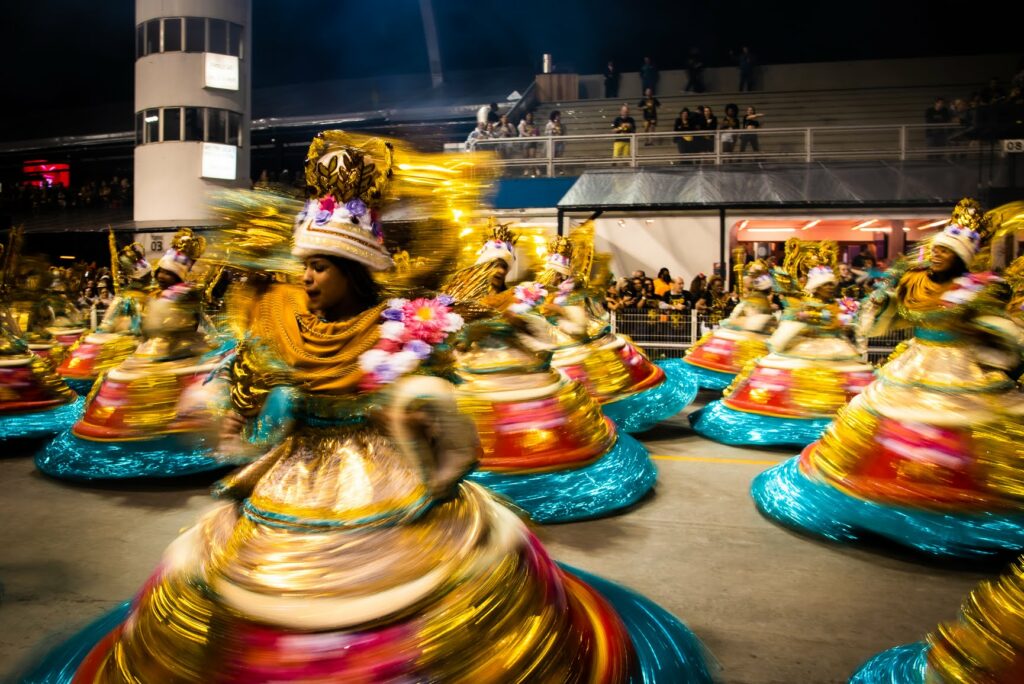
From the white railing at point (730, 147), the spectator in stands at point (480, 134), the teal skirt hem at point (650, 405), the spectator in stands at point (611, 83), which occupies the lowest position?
the teal skirt hem at point (650, 405)

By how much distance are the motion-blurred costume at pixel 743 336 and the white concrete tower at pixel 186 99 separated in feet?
45.5

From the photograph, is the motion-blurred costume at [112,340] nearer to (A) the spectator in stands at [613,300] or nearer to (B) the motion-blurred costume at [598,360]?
(B) the motion-blurred costume at [598,360]

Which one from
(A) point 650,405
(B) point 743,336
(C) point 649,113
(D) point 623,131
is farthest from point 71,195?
(A) point 650,405

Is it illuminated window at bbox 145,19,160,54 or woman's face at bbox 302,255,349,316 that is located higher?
illuminated window at bbox 145,19,160,54

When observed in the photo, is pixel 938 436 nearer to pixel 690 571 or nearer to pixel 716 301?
pixel 690 571

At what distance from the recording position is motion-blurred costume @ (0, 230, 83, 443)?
6027mm

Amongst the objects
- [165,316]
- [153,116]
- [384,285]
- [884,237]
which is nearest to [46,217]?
[153,116]

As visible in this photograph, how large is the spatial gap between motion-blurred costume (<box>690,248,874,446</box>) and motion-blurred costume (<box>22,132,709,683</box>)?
4.08 m

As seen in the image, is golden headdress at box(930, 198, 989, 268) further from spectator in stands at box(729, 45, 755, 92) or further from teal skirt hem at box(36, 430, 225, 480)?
spectator in stands at box(729, 45, 755, 92)

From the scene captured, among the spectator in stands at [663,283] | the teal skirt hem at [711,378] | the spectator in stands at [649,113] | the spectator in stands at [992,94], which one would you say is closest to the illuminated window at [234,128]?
the spectator in stands at [649,113]

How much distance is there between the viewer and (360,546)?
1806mm

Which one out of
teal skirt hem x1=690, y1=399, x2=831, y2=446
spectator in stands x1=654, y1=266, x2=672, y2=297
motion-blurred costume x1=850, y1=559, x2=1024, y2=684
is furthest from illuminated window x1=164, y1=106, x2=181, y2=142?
motion-blurred costume x1=850, y1=559, x2=1024, y2=684

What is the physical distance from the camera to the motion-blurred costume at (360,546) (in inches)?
67.2

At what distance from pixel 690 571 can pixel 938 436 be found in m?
1.35
